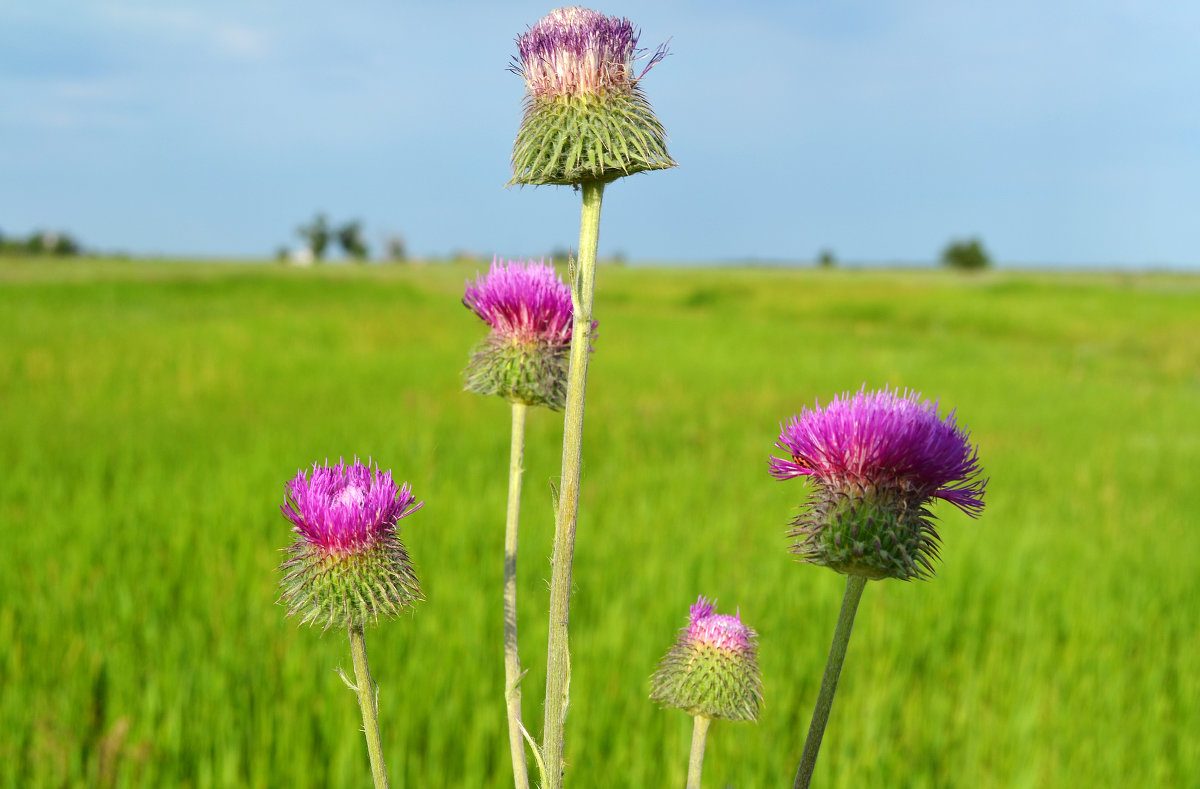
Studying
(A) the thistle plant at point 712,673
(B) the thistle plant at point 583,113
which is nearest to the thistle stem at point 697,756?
(A) the thistle plant at point 712,673

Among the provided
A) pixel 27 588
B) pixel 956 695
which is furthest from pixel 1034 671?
pixel 27 588

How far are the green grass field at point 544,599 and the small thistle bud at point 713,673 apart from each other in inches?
12.7

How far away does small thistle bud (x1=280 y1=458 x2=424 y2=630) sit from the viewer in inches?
47.3

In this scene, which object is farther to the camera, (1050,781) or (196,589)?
(196,589)

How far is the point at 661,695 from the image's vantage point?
151cm

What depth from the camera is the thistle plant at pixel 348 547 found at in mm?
1199

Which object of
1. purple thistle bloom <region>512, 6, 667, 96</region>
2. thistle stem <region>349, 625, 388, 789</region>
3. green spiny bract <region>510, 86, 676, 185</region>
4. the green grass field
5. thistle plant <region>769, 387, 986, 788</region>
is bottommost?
the green grass field

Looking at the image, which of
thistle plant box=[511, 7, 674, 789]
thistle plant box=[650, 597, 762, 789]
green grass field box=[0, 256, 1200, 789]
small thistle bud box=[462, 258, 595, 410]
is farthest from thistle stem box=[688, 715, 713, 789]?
small thistle bud box=[462, 258, 595, 410]

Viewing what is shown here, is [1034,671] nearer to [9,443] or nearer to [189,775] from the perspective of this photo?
[189,775]

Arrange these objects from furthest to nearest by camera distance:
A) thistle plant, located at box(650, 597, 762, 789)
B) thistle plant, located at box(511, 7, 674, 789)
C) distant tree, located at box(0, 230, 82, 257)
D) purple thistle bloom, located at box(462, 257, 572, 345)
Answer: distant tree, located at box(0, 230, 82, 257), purple thistle bloom, located at box(462, 257, 572, 345), thistle plant, located at box(650, 597, 762, 789), thistle plant, located at box(511, 7, 674, 789)

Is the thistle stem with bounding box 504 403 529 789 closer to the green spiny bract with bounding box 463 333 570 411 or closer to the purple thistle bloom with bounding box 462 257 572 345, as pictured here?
the green spiny bract with bounding box 463 333 570 411

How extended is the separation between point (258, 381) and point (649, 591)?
9.77m

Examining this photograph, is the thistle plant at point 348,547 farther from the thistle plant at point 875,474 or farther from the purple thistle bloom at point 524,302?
the thistle plant at point 875,474

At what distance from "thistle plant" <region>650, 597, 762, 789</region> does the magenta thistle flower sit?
30 cm
